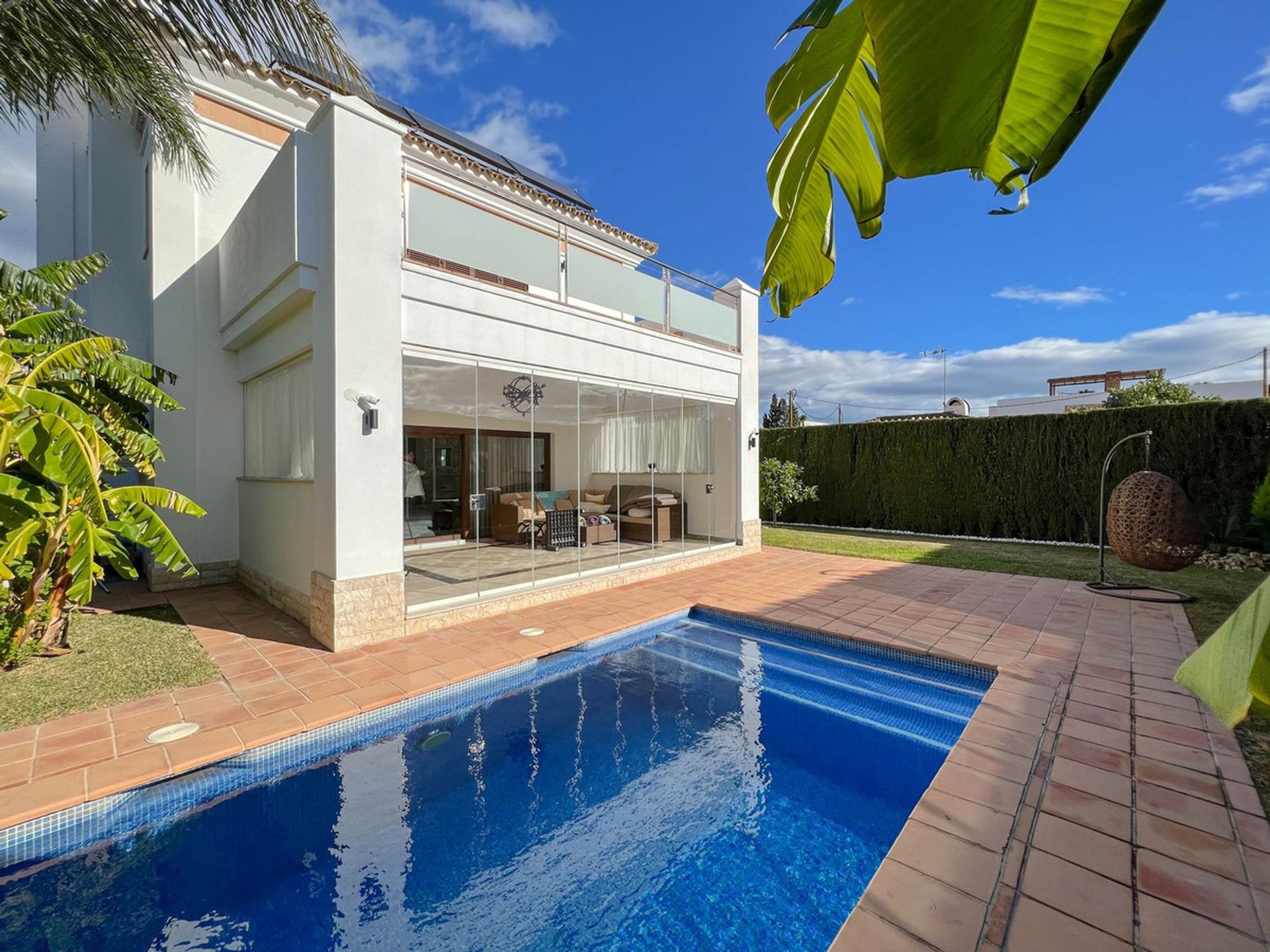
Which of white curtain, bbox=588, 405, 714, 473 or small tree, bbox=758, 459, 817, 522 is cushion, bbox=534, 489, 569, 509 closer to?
white curtain, bbox=588, 405, 714, 473

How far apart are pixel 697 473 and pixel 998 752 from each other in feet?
34.5

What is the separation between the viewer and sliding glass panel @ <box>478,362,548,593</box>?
11250 millimetres

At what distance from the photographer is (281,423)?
8875 mm

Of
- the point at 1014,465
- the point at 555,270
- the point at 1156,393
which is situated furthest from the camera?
the point at 1156,393

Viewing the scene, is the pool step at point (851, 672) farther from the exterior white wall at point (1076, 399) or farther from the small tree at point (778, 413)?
the small tree at point (778, 413)

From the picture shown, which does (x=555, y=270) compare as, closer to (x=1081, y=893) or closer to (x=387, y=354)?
(x=387, y=354)

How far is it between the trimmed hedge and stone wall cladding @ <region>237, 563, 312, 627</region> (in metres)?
16.4

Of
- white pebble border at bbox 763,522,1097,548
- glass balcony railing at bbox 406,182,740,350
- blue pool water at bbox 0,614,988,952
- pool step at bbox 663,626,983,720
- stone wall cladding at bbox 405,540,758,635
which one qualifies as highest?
glass balcony railing at bbox 406,182,740,350

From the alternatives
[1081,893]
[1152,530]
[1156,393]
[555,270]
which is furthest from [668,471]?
[1156,393]

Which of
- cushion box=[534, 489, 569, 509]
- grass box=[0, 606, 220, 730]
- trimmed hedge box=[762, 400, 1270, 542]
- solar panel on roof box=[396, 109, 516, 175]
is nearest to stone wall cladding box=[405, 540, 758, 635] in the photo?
grass box=[0, 606, 220, 730]

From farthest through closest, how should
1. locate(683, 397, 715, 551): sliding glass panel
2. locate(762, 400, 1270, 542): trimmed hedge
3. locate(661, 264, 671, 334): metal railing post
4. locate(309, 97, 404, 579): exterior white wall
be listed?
1. locate(683, 397, 715, 551): sliding glass panel
2. locate(762, 400, 1270, 542): trimmed hedge
3. locate(661, 264, 671, 334): metal railing post
4. locate(309, 97, 404, 579): exterior white wall

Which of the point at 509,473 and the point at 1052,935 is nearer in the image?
the point at 1052,935

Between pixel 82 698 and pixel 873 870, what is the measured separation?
730 cm

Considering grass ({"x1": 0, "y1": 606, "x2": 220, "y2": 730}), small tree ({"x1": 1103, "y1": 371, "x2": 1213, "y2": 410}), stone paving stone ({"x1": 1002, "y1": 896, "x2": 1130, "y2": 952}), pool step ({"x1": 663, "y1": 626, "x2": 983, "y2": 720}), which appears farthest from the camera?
small tree ({"x1": 1103, "y1": 371, "x2": 1213, "y2": 410})
